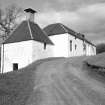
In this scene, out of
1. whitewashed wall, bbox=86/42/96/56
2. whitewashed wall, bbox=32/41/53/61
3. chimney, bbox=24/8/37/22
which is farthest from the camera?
whitewashed wall, bbox=86/42/96/56

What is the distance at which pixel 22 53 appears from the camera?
28.1 m

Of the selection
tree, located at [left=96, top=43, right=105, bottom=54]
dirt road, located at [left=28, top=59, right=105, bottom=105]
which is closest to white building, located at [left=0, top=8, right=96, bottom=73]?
tree, located at [left=96, top=43, right=105, bottom=54]

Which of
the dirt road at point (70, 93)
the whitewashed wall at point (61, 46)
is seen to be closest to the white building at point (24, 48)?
the whitewashed wall at point (61, 46)

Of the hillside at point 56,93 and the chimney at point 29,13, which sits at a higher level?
the chimney at point 29,13

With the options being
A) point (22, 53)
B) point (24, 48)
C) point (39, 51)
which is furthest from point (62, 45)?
point (22, 53)

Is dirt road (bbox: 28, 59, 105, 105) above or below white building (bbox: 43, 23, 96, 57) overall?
below

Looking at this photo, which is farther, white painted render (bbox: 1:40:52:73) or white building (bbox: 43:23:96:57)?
white building (bbox: 43:23:96:57)

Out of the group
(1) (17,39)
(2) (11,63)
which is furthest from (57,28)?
(2) (11,63)

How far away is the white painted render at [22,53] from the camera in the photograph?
2738 cm

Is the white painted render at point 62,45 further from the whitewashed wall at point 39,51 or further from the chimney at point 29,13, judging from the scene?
the chimney at point 29,13

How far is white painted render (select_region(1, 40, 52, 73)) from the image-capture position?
89.8ft

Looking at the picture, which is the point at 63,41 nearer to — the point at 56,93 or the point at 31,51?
the point at 31,51

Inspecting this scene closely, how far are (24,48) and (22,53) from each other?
947 millimetres

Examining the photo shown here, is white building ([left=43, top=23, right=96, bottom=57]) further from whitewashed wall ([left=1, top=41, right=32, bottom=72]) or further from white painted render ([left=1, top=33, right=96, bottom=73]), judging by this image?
whitewashed wall ([left=1, top=41, right=32, bottom=72])
